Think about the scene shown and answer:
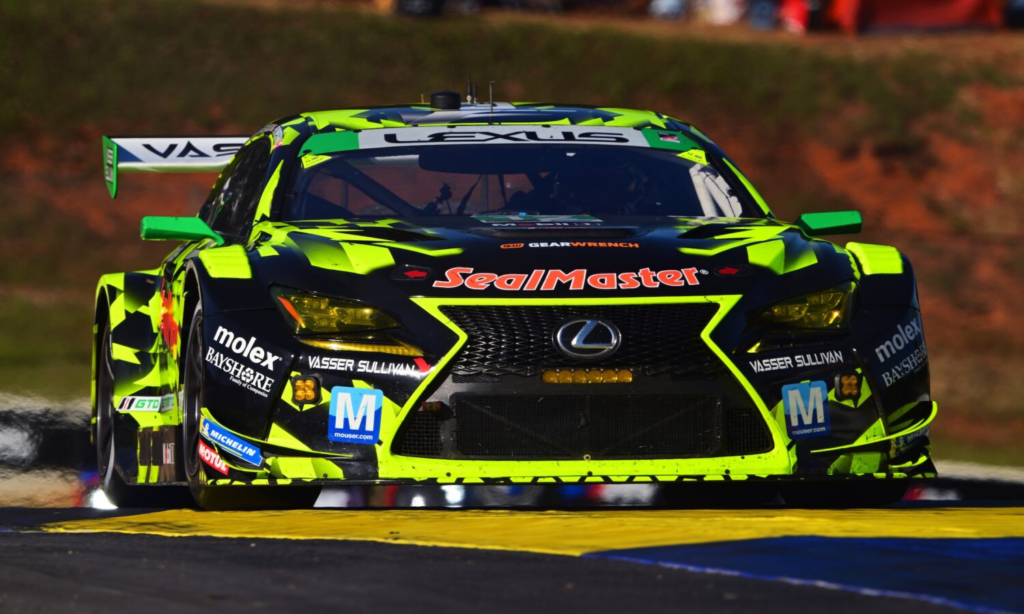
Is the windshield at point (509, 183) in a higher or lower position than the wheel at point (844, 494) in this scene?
higher

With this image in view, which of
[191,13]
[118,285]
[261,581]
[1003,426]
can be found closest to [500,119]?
[118,285]

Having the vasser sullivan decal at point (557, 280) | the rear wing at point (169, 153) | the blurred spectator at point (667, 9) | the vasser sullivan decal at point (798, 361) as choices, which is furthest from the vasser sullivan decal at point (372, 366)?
the blurred spectator at point (667, 9)

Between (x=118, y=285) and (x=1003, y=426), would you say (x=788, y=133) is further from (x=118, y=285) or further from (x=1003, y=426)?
(x=118, y=285)

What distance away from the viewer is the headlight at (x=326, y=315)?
617 centimetres

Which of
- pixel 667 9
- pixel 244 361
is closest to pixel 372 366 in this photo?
pixel 244 361

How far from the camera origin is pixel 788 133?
33.3 m

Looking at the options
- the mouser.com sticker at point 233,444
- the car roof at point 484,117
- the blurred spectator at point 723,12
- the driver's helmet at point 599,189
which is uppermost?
the blurred spectator at point 723,12

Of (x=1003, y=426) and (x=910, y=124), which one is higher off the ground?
(x=910, y=124)

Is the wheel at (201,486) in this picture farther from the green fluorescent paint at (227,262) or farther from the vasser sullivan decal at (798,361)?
the vasser sullivan decal at (798,361)

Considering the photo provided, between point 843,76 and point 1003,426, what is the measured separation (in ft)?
64.4

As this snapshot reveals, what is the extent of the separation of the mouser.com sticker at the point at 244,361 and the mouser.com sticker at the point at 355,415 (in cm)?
21

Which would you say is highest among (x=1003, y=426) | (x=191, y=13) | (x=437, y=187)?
(x=191, y=13)

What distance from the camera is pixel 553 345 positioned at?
607cm

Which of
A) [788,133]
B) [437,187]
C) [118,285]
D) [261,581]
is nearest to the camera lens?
[261,581]
